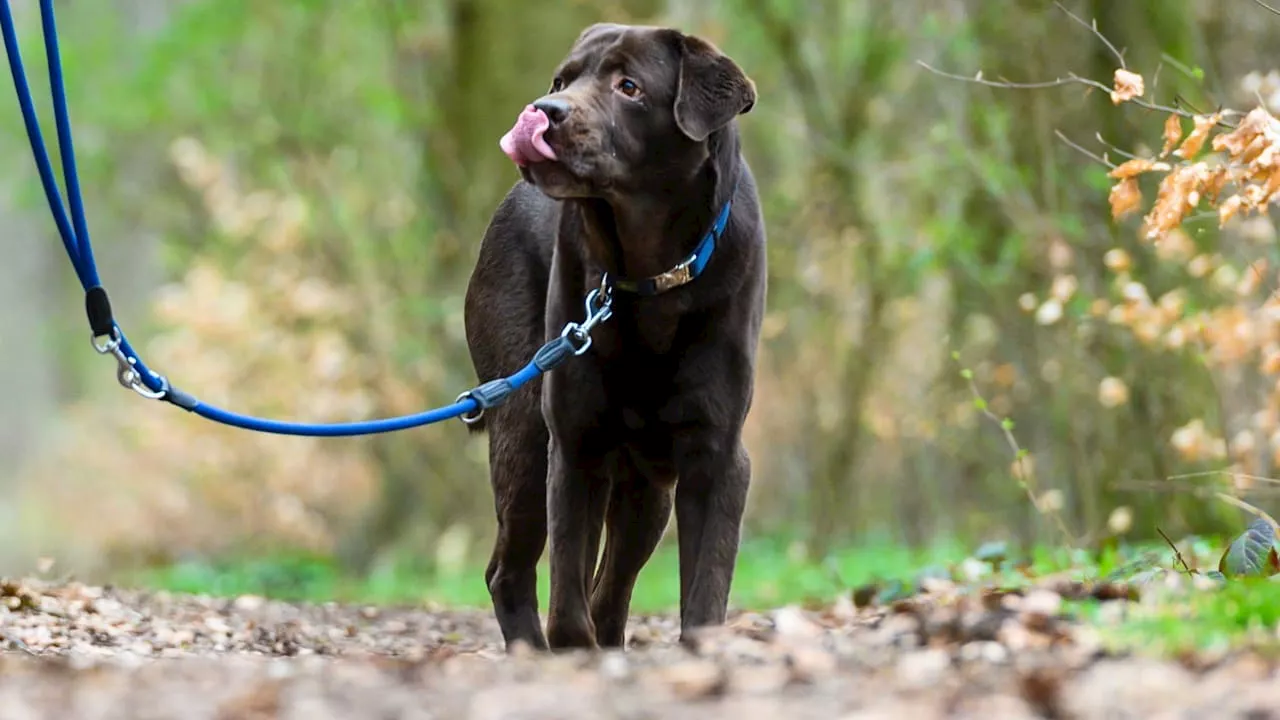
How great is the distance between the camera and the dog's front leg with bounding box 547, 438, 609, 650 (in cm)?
488

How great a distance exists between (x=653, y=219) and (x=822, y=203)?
7748mm

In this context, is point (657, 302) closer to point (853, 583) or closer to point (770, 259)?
point (853, 583)

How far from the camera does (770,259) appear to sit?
12.9 meters

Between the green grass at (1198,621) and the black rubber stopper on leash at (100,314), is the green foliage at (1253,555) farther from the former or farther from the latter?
the black rubber stopper on leash at (100,314)

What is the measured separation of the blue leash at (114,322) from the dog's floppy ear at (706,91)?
58cm

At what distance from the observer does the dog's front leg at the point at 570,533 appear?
4.88 meters

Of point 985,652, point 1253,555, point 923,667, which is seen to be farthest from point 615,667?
point 1253,555

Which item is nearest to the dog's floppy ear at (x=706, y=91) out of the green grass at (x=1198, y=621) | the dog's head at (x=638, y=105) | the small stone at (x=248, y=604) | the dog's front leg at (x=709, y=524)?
the dog's head at (x=638, y=105)

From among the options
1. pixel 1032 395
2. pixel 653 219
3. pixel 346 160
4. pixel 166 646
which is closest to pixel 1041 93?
pixel 1032 395

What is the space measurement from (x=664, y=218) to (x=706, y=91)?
15.4 inches

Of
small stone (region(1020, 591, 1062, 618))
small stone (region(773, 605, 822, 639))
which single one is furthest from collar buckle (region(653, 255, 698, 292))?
small stone (region(1020, 591, 1062, 618))

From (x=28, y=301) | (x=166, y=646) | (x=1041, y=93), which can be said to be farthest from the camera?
(x=28, y=301)

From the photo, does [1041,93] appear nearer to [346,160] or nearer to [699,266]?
[699,266]

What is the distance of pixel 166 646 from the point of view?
5.64 metres
